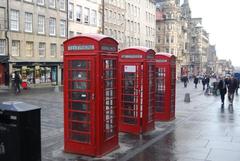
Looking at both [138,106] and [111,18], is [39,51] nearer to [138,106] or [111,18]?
[111,18]

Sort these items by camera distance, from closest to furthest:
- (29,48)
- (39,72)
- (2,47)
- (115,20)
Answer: (2,47) < (29,48) < (39,72) < (115,20)

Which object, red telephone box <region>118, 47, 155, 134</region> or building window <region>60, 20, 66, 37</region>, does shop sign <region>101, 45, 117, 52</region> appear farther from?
building window <region>60, 20, 66, 37</region>

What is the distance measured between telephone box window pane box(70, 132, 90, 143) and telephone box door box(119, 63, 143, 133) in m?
2.68

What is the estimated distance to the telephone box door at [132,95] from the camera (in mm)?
10516

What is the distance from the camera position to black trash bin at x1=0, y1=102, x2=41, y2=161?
593cm

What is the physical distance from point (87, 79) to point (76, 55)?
24.9 inches

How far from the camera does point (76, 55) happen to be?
8.12m

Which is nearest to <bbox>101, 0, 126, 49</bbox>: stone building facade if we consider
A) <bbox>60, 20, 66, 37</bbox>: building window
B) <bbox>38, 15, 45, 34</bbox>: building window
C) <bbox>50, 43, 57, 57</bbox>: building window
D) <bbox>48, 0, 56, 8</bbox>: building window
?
<bbox>60, 20, 66, 37</bbox>: building window

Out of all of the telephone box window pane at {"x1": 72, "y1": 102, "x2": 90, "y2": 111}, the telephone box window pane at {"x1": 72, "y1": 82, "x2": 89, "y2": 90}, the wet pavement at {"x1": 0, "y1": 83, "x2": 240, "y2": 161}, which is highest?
the telephone box window pane at {"x1": 72, "y1": 82, "x2": 89, "y2": 90}

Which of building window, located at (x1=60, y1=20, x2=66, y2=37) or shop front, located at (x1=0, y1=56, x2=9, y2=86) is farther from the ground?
building window, located at (x1=60, y1=20, x2=66, y2=37)

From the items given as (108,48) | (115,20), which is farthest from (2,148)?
(115,20)

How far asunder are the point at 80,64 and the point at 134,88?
9.55 ft

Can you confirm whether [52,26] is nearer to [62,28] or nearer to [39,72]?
[62,28]

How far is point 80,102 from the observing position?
8.16 meters
